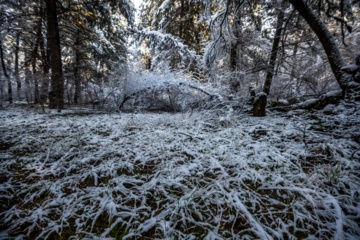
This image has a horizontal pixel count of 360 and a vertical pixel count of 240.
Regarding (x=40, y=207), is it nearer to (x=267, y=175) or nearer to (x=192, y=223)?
(x=192, y=223)

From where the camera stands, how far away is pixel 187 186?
1.58 m

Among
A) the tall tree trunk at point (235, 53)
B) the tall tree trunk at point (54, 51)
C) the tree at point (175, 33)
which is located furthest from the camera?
the tree at point (175, 33)

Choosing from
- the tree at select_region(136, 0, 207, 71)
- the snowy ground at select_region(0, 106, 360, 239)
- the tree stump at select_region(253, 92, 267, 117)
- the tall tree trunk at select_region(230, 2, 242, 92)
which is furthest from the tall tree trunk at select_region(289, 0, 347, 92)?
the tree at select_region(136, 0, 207, 71)

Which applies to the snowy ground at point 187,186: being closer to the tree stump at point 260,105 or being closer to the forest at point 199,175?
the forest at point 199,175

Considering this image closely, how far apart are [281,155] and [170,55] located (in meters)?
7.18

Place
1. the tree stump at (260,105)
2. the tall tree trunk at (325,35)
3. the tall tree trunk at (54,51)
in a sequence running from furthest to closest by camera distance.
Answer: the tall tree trunk at (54,51), the tree stump at (260,105), the tall tree trunk at (325,35)

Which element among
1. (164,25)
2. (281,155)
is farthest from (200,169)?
(164,25)

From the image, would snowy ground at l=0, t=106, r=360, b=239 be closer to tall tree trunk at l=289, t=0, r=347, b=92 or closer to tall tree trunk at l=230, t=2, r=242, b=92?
tall tree trunk at l=289, t=0, r=347, b=92

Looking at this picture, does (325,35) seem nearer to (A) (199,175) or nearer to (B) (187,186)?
(A) (199,175)

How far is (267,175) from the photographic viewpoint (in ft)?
5.57

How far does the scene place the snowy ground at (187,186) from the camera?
1.13 metres

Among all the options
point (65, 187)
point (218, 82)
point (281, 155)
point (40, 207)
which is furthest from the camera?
point (218, 82)

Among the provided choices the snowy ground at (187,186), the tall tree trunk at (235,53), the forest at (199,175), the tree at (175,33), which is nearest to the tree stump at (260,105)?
the forest at (199,175)

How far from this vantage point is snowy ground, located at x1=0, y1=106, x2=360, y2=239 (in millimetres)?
1135
